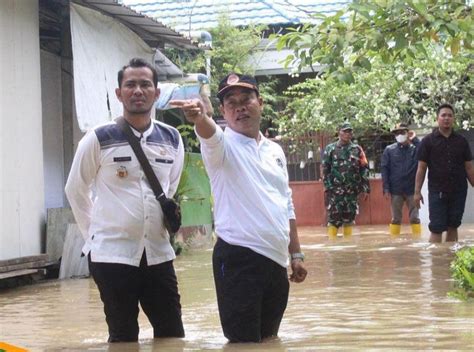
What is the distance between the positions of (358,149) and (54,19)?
5472 mm

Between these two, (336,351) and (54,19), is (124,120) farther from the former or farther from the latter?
(54,19)

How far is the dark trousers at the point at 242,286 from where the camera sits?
5133mm

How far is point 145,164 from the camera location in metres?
5.51

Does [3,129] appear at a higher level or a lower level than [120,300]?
higher

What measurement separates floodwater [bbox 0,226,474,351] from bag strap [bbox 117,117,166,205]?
87cm

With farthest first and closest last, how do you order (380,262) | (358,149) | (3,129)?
(358,149)
(380,262)
(3,129)

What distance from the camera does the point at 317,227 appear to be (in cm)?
2134

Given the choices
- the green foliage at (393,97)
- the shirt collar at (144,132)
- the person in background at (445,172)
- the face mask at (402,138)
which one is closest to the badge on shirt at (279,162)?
the shirt collar at (144,132)

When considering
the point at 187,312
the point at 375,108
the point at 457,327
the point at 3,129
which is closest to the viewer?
the point at 457,327

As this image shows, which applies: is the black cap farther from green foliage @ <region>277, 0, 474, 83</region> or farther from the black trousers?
green foliage @ <region>277, 0, 474, 83</region>

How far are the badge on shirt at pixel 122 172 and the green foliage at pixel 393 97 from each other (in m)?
13.1

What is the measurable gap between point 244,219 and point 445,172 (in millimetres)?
7783

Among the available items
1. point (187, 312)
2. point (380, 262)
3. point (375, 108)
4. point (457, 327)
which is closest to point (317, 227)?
point (375, 108)

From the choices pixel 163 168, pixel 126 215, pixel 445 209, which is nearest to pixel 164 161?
pixel 163 168
